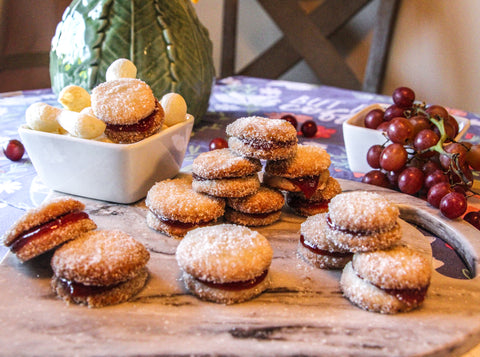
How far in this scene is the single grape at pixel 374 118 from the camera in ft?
4.74

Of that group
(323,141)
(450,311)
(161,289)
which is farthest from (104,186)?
(323,141)

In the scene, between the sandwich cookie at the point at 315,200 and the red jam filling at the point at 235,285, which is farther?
the sandwich cookie at the point at 315,200

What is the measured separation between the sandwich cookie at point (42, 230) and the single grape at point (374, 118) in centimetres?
97

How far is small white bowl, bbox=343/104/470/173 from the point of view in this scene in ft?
4.55

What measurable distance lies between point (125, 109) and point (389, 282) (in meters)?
0.67

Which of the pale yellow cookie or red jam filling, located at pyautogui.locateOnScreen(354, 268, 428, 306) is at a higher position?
the pale yellow cookie

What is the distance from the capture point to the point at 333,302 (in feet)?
2.66

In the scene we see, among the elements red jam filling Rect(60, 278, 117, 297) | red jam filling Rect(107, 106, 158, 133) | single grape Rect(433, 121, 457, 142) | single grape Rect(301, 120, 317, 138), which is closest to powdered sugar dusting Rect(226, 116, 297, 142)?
red jam filling Rect(107, 106, 158, 133)

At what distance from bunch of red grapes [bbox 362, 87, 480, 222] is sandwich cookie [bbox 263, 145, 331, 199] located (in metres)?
0.29

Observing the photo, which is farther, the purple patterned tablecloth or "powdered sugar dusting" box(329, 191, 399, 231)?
the purple patterned tablecloth

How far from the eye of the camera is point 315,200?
1114 mm

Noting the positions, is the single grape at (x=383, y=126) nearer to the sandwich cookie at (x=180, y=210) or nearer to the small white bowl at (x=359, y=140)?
the small white bowl at (x=359, y=140)

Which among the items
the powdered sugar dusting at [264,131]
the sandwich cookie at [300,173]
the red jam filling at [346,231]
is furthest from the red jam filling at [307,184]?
the red jam filling at [346,231]

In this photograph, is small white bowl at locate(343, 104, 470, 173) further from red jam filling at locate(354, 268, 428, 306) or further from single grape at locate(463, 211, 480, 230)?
red jam filling at locate(354, 268, 428, 306)
